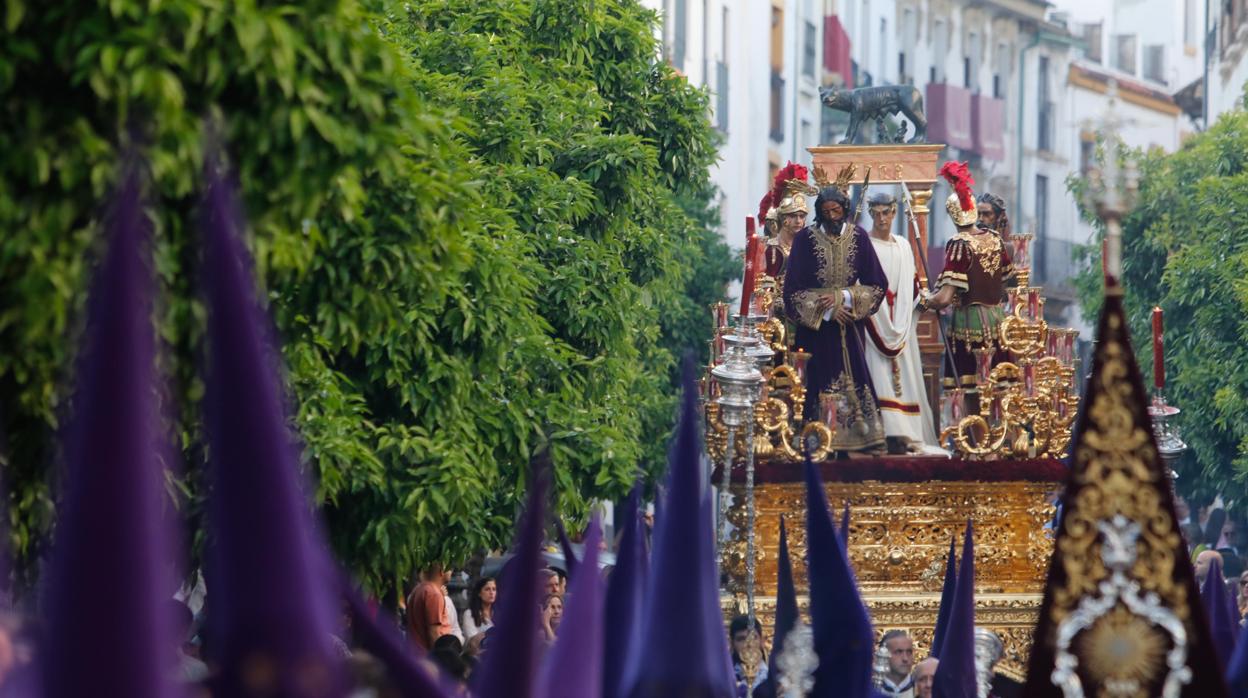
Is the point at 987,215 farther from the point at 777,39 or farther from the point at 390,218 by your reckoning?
the point at 777,39

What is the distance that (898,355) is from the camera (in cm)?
1702

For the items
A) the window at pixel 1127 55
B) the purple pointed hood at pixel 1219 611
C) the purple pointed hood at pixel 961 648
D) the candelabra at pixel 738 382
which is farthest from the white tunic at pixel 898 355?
the window at pixel 1127 55

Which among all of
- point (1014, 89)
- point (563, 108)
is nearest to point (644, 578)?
point (563, 108)

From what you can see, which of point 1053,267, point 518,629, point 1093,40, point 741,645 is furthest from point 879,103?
point 1093,40

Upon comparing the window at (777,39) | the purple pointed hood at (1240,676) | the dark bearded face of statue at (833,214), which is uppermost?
the window at (777,39)

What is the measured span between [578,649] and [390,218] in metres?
5.46

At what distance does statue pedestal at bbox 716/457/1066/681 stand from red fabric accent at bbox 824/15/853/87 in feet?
129

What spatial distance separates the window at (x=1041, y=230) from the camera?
222ft

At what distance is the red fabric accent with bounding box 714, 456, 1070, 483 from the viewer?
53.6 feet

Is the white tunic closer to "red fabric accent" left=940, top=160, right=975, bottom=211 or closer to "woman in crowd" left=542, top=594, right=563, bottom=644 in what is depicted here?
"red fabric accent" left=940, top=160, right=975, bottom=211

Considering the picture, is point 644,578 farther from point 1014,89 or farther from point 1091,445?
point 1014,89

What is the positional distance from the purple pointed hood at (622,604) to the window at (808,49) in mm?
45001

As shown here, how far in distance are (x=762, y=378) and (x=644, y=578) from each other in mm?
8078

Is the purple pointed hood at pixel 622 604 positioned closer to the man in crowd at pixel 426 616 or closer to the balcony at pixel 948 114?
the man in crowd at pixel 426 616
